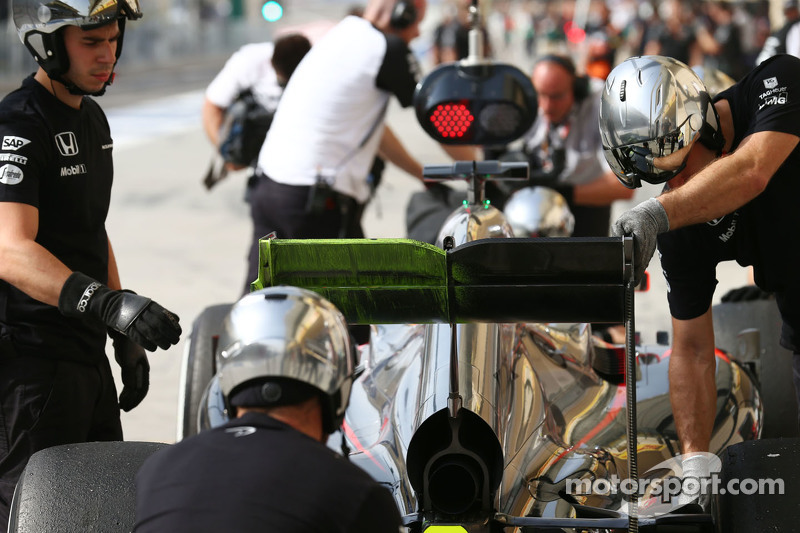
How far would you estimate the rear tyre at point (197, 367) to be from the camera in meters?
4.29

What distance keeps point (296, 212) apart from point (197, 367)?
1.14 m

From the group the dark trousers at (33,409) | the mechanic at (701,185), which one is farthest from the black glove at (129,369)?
the mechanic at (701,185)

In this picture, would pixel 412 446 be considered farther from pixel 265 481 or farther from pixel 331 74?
pixel 331 74

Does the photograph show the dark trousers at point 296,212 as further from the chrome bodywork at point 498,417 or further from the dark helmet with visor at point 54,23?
the dark helmet with visor at point 54,23

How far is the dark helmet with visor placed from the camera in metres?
3.29

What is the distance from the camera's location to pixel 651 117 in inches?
113

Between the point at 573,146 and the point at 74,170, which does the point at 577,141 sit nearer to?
the point at 573,146

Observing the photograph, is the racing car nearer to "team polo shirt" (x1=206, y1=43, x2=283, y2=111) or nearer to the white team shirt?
the white team shirt

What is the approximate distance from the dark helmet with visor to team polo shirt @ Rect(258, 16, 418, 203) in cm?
192

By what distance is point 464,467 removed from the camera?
2803mm

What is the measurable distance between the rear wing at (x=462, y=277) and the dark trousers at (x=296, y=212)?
2.52 metres

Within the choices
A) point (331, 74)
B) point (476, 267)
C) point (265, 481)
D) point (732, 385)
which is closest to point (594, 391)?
point (732, 385)

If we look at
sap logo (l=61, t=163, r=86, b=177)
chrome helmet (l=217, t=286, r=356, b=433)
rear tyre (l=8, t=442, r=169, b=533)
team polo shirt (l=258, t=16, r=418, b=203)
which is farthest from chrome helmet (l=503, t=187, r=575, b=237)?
chrome helmet (l=217, t=286, r=356, b=433)

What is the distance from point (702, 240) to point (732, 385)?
0.68 m
